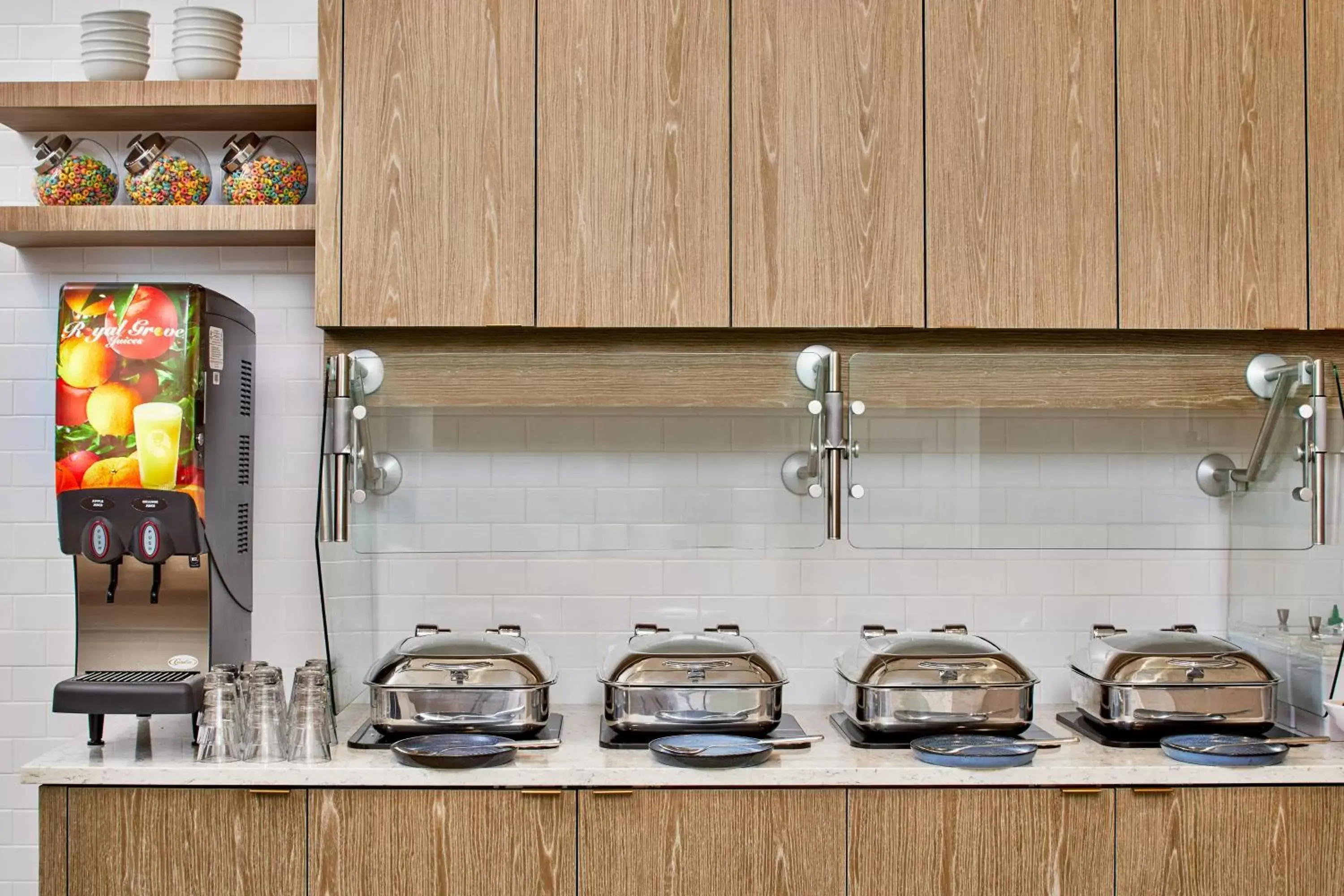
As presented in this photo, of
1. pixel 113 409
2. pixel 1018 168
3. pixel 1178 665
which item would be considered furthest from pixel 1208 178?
pixel 113 409

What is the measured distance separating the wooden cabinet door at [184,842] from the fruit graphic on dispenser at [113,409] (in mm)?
723

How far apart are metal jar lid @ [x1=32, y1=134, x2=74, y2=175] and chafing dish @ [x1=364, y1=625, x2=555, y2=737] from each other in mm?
1478

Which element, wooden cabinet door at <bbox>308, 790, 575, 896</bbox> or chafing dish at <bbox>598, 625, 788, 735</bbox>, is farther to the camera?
chafing dish at <bbox>598, 625, 788, 735</bbox>

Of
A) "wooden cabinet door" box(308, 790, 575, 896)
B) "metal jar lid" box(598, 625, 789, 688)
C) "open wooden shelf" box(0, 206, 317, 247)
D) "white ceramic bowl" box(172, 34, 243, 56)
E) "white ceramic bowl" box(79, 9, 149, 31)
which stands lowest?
"wooden cabinet door" box(308, 790, 575, 896)

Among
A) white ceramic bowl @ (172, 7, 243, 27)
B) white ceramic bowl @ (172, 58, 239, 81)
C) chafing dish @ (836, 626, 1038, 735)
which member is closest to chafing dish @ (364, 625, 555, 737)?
chafing dish @ (836, 626, 1038, 735)

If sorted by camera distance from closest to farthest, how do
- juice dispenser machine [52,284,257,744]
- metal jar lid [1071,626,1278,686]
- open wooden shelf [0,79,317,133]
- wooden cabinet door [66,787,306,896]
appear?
wooden cabinet door [66,787,306,896] < juice dispenser machine [52,284,257,744] < metal jar lid [1071,626,1278,686] < open wooden shelf [0,79,317,133]

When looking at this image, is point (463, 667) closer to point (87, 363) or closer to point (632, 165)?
point (87, 363)

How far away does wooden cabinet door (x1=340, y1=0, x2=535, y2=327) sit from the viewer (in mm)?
2586

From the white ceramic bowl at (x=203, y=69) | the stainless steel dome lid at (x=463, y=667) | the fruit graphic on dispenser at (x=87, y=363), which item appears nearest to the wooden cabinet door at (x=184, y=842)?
the stainless steel dome lid at (x=463, y=667)

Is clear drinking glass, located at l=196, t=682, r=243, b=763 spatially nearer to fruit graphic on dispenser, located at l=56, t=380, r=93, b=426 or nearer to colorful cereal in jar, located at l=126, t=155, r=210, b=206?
fruit graphic on dispenser, located at l=56, t=380, r=93, b=426

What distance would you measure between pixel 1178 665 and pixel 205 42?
8.66ft

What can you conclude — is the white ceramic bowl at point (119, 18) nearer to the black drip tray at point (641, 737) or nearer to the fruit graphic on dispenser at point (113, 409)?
the fruit graphic on dispenser at point (113, 409)

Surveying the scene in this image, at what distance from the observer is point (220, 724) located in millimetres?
2348

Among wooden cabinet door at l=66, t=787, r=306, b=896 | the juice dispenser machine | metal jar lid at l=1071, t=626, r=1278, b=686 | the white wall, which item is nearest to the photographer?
wooden cabinet door at l=66, t=787, r=306, b=896
